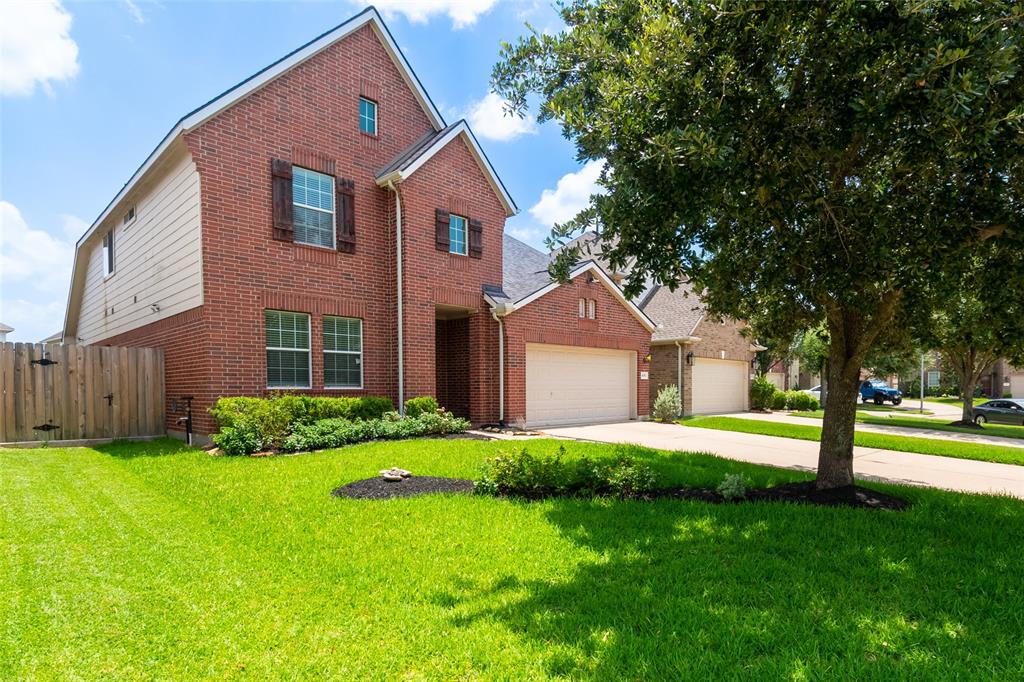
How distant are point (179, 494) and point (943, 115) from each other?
854 cm

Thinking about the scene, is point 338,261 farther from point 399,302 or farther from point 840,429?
point 840,429

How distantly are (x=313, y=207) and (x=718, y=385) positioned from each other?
17.3 meters

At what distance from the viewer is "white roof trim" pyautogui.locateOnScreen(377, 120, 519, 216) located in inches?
472

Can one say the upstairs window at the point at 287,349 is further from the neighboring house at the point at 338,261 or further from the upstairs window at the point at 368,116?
the upstairs window at the point at 368,116

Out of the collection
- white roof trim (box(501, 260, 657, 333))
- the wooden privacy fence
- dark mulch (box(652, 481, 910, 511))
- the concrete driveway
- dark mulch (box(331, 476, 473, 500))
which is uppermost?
white roof trim (box(501, 260, 657, 333))

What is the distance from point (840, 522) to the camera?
5.06 meters

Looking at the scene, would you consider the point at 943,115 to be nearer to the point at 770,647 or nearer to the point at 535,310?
the point at 770,647

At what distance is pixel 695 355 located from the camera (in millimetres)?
19828

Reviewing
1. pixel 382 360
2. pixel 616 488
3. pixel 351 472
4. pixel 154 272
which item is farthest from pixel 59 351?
pixel 616 488

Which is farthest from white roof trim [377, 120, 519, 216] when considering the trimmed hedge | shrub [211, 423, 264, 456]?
shrub [211, 423, 264, 456]

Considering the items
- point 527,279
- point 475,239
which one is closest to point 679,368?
point 527,279

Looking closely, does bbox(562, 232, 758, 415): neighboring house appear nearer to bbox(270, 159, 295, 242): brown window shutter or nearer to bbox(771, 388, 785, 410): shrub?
bbox(771, 388, 785, 410): shrub

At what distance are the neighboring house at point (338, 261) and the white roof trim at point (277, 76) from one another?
4 cm

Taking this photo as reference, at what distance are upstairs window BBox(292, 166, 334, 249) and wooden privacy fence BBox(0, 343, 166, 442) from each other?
4293 mm
